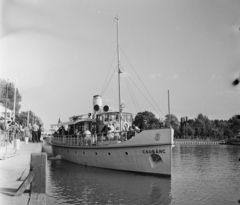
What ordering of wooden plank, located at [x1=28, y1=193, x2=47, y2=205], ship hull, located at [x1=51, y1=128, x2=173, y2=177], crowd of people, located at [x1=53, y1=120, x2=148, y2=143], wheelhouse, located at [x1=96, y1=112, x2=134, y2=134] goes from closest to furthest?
wooden plank, located at [x1=28, y1=193, x2=47, y2=205]
ship hull, located at [x1=51, y1=128, x2=173, y2=177]
crowd of people, located at [x1=53, y1=120, x2=148, y2=143]
wheelhouse, located at [x1=96, y1=112, x2=134, y2=134]

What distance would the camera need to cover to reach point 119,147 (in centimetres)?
1861

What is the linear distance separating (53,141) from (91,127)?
24.8ft

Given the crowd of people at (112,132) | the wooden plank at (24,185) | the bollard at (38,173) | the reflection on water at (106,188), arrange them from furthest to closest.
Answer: the crowd of people at (112,132) → the reflection on water at (106,188) → the bollard at (38,173) → the wooden plank at (24,185)

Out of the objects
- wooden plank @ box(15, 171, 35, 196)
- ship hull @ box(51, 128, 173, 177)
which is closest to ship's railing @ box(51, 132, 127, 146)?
ship hull @ box(51, 128, 173, 177)

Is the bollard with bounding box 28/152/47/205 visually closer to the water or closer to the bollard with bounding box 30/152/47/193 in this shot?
the bollard with bounding box 30/152/47/193

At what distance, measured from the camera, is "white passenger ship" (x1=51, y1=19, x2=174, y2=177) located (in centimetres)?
1733

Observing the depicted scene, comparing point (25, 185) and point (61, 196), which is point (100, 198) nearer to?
point (61, 196)

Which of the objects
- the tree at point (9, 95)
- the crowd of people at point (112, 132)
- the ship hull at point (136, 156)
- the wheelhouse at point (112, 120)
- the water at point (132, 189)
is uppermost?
the tree at point (9, 95)

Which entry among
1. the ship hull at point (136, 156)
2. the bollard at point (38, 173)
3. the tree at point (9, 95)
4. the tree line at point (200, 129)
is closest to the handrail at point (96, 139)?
the ship hull at point (136, 156)

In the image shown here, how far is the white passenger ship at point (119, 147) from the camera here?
1733 centimetres

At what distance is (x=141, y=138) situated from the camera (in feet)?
58.2

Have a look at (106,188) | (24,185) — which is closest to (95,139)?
(106,188)

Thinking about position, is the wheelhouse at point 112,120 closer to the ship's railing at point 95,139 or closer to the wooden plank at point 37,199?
the ship's railing at point 95,139

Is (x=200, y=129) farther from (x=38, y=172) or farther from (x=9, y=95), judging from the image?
(x=38, y=172)
